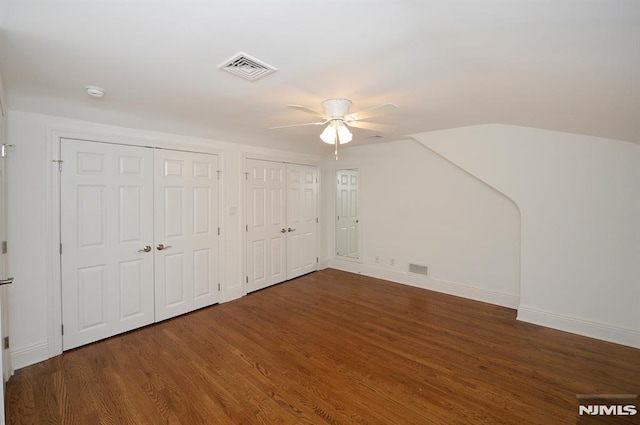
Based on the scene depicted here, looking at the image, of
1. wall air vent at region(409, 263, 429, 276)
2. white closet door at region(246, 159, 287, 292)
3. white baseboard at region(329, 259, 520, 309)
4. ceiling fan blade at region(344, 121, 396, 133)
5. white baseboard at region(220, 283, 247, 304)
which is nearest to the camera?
ceiling fan blade at region(344, 121, 396, 133)

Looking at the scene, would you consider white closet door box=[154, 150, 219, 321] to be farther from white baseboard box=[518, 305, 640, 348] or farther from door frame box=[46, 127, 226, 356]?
white baseboard box=[518, 305, 640, 348]

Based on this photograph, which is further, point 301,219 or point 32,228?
point 301,219

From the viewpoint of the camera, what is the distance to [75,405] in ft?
6.86

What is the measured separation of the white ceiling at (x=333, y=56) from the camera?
4.29 feet

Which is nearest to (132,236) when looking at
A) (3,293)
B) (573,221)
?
(3,293)

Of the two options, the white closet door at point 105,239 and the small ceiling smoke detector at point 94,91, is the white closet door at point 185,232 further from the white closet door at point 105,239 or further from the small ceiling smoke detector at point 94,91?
the small ceiling smoke detector at point 94,91

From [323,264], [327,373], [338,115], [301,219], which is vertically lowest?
[327,373]

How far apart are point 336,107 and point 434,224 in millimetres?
2873

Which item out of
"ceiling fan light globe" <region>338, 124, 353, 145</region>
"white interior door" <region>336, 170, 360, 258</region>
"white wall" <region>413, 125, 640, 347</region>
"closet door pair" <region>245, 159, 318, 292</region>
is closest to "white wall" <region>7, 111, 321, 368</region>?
"closet door pair" <region>245, 159, 318, 292</region>

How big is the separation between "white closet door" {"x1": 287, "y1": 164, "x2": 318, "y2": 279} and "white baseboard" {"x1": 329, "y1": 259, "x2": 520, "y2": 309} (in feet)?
2.55

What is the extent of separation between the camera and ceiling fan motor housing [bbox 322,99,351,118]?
2486mm

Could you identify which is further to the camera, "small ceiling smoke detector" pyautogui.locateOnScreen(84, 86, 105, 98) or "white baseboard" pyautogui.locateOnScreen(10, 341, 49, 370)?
"white baseboard" pyautogui.locateOnScreen(10, 341, 49, 370)

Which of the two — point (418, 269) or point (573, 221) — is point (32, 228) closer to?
point (418, 269)

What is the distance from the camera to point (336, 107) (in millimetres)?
2525
